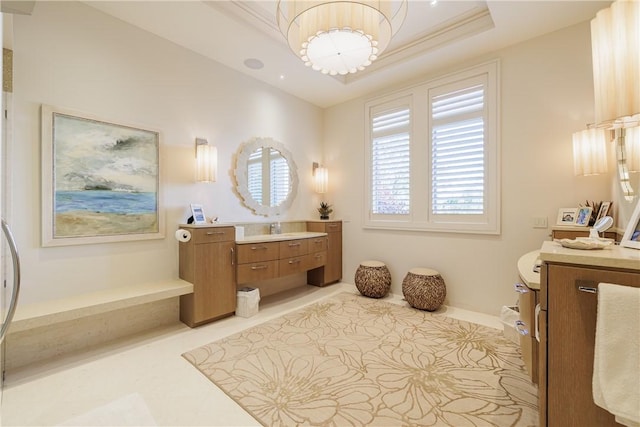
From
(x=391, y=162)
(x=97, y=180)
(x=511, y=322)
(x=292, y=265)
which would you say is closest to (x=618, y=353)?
(x=511, y=322)

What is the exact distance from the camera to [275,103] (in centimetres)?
422

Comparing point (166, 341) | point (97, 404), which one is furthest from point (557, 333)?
point (166, 341)

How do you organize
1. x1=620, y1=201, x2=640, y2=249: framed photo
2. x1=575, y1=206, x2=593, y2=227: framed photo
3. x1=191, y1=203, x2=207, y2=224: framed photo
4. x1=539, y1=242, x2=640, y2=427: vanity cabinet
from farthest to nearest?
x1=191, y1=203, x2=207, y2=224: framed photo → x1=575, y1=206, x2=593, y2=227: framed photo → x1=620, y1=201, x2=640, y2=249: framed photo → x1=539, y1=242, x2=640, y2=427: vanity cabinet

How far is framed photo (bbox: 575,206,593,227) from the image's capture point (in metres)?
2.51

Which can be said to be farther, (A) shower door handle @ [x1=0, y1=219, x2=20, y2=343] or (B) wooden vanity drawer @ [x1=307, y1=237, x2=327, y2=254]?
(B) wooden vanity drawer @ [x1=307, y1=237, x2=327, y2=254]

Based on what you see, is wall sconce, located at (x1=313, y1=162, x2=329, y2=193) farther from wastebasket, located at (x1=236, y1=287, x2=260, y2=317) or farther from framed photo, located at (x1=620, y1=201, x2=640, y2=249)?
framed photo, located at (x1=620, y1=201, x2=640, y2=249)

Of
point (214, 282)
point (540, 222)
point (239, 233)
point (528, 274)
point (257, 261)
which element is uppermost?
point (540, 222)

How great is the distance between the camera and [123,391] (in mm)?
1888

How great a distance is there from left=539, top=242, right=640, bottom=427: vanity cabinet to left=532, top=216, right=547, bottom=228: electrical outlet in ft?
6.91

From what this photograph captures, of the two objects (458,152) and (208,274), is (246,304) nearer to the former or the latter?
(208,274)

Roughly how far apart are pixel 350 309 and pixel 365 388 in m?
1.53

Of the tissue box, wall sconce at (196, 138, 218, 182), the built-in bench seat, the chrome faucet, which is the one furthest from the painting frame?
the chrome faucet

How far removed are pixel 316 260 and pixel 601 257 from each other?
3.35 meters

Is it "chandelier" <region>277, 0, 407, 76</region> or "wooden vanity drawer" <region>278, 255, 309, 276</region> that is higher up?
"chandelier" <region>277, 0, 407, 76</region>
